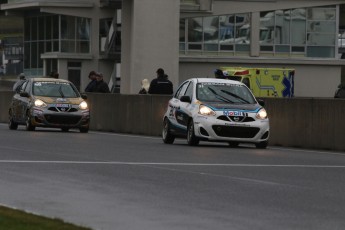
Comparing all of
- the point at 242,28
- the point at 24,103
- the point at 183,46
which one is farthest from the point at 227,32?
the point at 24,103

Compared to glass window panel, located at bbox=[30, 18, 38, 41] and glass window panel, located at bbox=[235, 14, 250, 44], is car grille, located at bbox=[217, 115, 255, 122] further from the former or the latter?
glass window panel, located at bbox=[30, 18, 38, 41]

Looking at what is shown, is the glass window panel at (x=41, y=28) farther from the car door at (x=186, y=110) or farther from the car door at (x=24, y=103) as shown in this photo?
the car door at (x=186, y=110)

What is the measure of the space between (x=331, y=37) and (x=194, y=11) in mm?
9938

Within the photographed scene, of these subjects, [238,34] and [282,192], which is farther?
[238,34]

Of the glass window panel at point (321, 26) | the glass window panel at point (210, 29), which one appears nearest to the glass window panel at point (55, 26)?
the glass window panel at point (210, 29)

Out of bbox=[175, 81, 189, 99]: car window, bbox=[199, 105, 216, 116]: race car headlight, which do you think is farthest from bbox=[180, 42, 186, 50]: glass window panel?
bbox=[199, 105, 216, 116]: race car headlight

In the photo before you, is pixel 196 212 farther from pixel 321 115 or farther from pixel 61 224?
pixel 321 115

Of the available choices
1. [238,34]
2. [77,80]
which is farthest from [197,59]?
[77,80]

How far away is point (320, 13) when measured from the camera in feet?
254

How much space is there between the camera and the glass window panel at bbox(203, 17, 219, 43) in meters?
76.7

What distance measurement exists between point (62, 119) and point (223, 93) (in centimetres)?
747

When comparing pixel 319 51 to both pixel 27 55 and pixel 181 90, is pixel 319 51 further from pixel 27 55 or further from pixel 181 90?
pixel 181 90

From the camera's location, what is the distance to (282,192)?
48.9 feet

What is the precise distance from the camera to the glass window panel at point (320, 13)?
3041 inches
